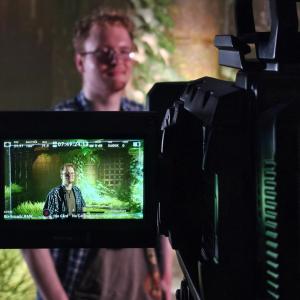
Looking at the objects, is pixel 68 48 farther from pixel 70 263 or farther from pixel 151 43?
pixel 70 263

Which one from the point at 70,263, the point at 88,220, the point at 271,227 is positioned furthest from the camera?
the point at 70,263

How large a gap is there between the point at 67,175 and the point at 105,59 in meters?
1.43

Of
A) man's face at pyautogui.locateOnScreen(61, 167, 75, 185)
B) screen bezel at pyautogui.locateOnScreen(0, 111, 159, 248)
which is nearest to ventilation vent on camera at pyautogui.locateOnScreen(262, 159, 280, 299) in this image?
screen bezel at pyautogui.locateOnScreen(0, 111, 159, 248)

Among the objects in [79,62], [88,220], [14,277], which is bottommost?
[14,277]

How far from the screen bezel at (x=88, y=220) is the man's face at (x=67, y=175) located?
0.24 feet

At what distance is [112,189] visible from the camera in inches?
45.6

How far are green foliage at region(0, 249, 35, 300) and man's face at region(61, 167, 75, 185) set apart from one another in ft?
4.90

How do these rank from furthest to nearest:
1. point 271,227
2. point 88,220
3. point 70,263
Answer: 1. point 70,263
2. point 88,220
3. point 271,227

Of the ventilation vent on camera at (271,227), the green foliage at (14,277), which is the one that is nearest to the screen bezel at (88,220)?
the ventilation vent on camera at (271,227)

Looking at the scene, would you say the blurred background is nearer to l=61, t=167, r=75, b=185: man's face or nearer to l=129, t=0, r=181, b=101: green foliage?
l=129, t=0, r=181, b=101: green foliage

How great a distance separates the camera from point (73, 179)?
3.79ft

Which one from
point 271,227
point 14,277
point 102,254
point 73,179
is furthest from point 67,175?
point 14,277

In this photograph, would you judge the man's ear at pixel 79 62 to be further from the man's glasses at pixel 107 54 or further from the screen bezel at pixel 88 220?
the screen bezel at pixel 88 220

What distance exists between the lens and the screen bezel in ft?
3.57
